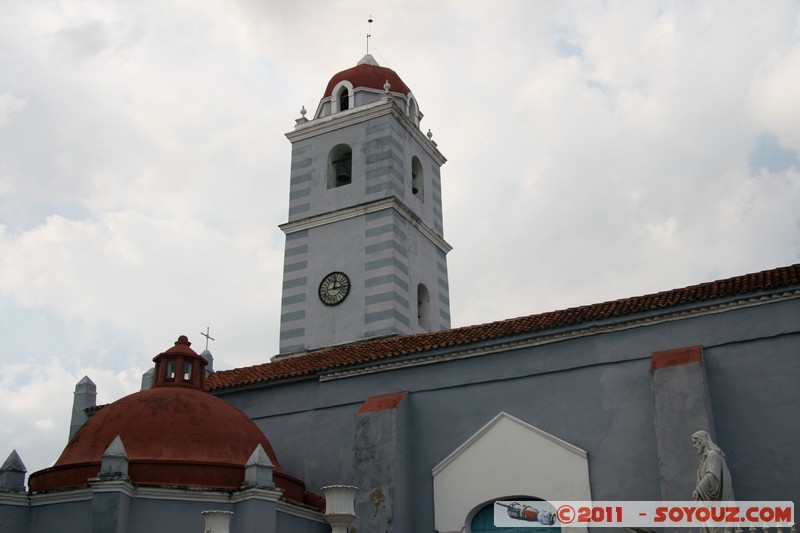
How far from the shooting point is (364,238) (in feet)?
97.6

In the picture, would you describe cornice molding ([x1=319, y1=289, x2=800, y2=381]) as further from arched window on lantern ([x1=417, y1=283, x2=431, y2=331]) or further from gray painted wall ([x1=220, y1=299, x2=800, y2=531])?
arched window on lantern ([x1=417, y1=283, x2=431, y2=331])

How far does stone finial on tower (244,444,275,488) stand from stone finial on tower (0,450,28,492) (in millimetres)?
5082

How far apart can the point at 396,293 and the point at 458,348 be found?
A: 26.0 feet

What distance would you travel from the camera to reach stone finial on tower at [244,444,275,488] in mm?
18422

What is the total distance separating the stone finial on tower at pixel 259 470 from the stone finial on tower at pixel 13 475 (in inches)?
200

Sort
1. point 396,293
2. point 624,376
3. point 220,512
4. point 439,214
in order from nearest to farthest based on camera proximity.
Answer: point 220,512 < point 624,376 < point 396,293 < point 439,214

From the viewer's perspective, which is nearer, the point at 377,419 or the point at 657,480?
the point at 657,480

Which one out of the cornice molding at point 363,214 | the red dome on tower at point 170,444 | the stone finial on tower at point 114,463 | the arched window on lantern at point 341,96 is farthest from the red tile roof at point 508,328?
the arched window on lantern at point 341,96

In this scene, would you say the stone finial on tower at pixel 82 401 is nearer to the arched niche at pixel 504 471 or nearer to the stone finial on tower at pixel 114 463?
the stone finial on tower at pixel 114 463

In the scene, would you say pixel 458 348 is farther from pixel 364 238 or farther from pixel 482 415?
pixel 364 238

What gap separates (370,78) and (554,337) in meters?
15.9

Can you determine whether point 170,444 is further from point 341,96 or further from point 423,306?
point 341,96

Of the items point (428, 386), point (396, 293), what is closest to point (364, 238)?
point (396, 293)

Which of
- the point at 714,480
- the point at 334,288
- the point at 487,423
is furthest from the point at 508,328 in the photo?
the point at 334,288
